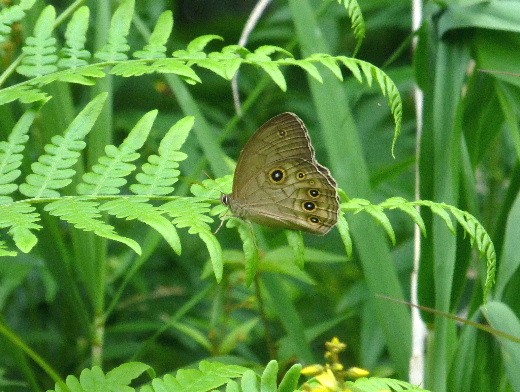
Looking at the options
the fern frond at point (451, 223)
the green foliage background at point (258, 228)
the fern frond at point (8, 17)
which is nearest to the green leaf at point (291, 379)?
the green foliage background at point (258, 228)

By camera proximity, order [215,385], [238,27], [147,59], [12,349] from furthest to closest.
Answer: [238,27], [12,349], [147,59], [215,385]

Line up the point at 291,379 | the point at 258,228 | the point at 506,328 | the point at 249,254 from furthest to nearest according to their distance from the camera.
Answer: the point at 258,228 → the point at 506,328 → the point at 249,254 → the point at 291,379

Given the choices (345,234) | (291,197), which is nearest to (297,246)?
(345,234)

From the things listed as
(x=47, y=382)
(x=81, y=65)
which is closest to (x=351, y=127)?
(x=81, y=65)

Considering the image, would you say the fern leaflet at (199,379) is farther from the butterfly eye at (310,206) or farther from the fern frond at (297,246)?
the butterfly eye at (310,206)

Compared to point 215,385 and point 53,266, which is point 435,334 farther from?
point 53,266

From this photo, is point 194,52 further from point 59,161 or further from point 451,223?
point 451,223

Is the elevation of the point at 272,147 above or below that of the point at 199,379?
above
